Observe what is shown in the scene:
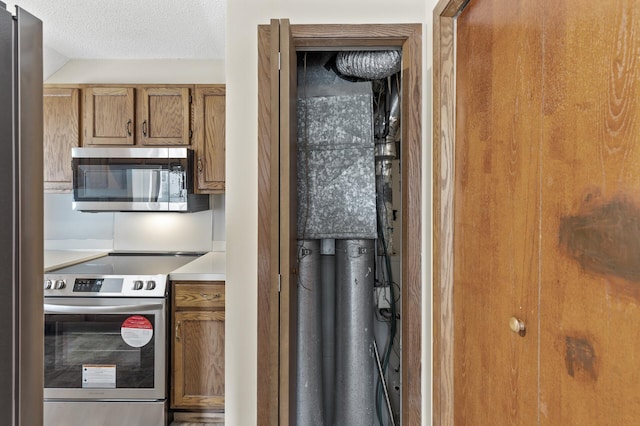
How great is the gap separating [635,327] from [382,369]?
179 cm

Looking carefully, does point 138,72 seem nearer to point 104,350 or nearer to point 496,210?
point 104,350

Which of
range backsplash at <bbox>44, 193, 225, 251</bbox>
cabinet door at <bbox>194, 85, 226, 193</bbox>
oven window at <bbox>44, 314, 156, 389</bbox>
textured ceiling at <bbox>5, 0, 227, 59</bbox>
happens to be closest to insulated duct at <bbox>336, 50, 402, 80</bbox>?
textured ceiling at <bbox>5, 0, 227, 59</bbox>

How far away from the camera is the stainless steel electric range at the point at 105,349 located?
8.09 feet

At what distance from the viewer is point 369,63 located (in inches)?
82.0

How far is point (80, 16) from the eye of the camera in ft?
8.02

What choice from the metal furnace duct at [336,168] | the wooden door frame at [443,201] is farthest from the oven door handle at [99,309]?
the wooden door frame at [443,201]

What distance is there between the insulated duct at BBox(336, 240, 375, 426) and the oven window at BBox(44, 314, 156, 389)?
1076 millimetres

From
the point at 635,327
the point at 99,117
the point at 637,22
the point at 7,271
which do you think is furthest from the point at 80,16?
the point at 635,327

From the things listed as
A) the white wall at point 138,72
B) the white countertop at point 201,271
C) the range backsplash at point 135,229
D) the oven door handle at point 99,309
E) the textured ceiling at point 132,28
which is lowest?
the oven door handle at point 99,309

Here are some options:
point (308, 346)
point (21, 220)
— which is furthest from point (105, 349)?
point (21, 220)

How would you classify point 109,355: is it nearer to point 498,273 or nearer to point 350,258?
point 350,258

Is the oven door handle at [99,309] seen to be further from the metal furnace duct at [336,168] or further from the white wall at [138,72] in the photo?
the white wall at [138,72]

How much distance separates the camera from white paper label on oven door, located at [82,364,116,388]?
2.48m

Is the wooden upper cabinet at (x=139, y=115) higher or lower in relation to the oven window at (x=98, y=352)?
higher
